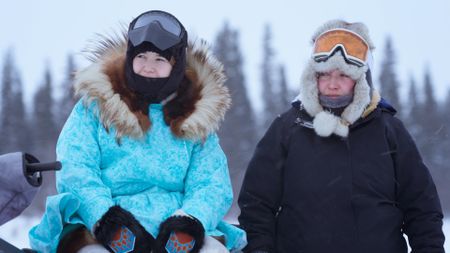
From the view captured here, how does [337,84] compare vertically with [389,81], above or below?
above

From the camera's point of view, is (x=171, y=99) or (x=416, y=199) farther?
(x=416, y=199)

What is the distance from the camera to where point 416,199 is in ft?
10.8

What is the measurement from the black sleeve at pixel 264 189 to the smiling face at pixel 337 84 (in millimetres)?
341

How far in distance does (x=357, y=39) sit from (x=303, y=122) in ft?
1.86

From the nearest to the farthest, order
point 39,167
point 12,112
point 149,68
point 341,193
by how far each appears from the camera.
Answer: point 39,167
point 149,68
point 341,193
point 12,112

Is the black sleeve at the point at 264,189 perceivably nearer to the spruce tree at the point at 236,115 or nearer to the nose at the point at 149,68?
the nose at the point at 149,68

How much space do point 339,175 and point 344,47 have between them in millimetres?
724

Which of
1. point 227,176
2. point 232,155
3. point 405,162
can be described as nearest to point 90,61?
point 227,176

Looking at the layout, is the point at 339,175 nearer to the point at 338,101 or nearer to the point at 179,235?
the point at 338,101

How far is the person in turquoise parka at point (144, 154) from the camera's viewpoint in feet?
8.59

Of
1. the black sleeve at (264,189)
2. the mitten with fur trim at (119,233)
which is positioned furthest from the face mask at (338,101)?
the mitten with fur trim at (119,233)

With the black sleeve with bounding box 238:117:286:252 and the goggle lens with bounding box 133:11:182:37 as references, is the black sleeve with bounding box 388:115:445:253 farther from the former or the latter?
the goggle lens with bounding box 133:11:182:37

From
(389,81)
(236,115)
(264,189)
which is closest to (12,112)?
(236,115)

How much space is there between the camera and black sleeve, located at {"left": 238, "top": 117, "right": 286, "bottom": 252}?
3.30 metres
